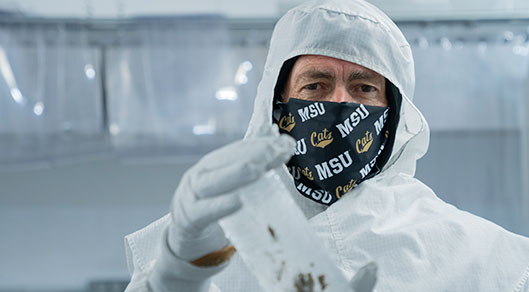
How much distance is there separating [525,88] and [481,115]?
22 cm

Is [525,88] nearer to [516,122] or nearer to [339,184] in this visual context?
[516,122]

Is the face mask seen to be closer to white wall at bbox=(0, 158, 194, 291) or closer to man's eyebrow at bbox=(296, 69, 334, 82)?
man's eyebrow at bbox=(296, 69, 334, 82)

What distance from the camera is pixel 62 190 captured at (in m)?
2.79

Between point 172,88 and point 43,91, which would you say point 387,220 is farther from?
point 43,91

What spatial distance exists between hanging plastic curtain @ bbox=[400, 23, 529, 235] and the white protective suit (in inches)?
49.0

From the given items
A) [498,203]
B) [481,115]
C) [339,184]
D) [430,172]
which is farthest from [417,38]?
[339,184]

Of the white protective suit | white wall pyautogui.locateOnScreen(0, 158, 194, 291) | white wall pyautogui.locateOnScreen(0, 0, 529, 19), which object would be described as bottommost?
white wall pyautogui.locateOnScreen(0, 158, 194, 291)

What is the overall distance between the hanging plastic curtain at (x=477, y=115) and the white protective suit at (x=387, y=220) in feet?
4.09

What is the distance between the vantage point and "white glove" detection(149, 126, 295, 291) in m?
0.63

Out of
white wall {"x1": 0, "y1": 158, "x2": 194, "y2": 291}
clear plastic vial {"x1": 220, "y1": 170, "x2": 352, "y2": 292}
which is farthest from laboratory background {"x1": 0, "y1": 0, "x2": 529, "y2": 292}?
clear plastic vial {"x1": 220, "y1": 170, "x2": 352, "y2": 292}

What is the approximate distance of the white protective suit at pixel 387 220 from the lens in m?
1.07

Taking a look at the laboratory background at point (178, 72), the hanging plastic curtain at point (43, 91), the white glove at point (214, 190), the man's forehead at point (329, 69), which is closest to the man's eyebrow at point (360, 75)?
the man's forehead at point (329, 69)

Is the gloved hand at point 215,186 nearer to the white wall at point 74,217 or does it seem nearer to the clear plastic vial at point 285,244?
the clear plastic vial at point 285,244

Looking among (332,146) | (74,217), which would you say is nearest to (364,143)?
(332,146)
